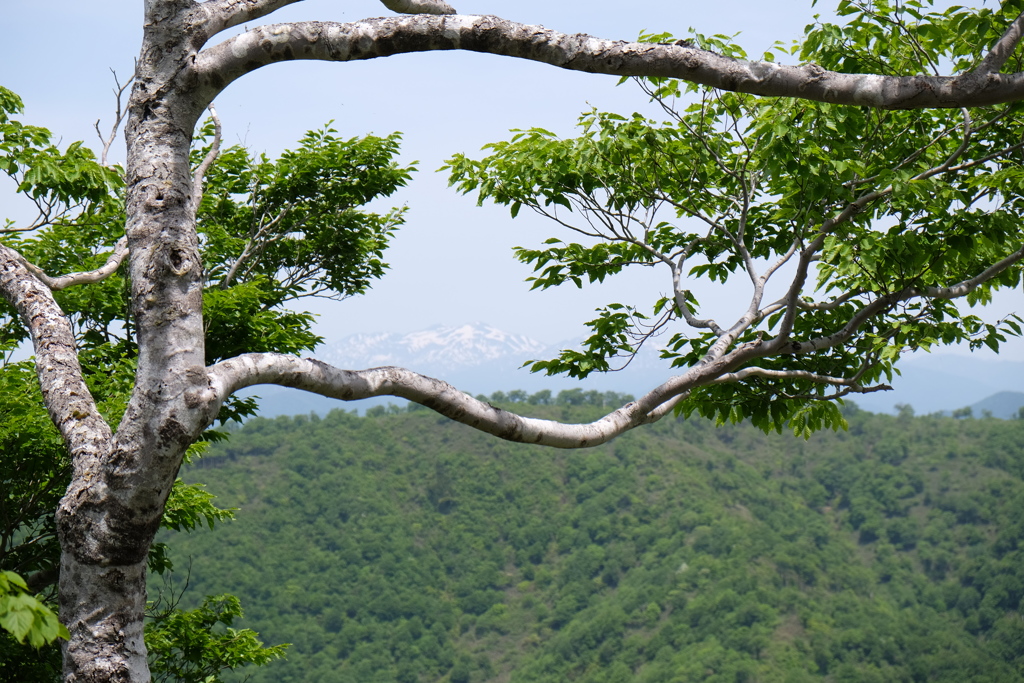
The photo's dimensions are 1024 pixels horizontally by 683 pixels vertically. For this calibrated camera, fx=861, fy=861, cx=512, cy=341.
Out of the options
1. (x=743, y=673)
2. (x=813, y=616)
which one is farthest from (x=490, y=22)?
(x=813, y=616)

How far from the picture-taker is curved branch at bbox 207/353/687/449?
2.66 metres

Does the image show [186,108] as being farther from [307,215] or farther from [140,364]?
[307,215]

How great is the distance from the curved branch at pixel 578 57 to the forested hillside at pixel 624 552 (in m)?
61.4

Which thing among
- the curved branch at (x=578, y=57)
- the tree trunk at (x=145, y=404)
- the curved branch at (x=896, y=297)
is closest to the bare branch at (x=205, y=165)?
the tree trunk at (x=145, y=404)

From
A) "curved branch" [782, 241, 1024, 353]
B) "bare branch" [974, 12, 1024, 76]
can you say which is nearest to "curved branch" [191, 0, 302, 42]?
"bare branch" [974, 12, 1024, 76]

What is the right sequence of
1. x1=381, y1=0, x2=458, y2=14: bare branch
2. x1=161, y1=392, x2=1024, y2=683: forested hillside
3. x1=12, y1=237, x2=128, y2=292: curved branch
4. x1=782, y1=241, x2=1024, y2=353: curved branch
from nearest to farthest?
x1=381, y1=0, x2=458, y2=14: bare branch, x1=12, y1=237, x2=128, y2=292: curved branch, x1=782, y1=241, x2=1024, y2=353: curved branch, x1=161, y1=392, x2=1024, y2=683: forested hillside

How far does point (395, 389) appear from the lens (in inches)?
116

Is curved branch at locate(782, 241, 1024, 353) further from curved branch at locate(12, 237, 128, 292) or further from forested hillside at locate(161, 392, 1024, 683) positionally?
forested hillside at locate(161, 392, 1024, 683)

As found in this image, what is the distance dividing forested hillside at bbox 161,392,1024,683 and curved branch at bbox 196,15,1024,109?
6142 cm

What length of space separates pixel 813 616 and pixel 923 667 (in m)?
9.44

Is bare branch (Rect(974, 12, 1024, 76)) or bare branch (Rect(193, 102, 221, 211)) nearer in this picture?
bare branch (Rect(974, 12, 1024, 76))

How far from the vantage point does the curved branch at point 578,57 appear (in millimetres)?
2580

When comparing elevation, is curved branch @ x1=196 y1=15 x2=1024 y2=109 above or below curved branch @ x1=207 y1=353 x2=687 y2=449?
above

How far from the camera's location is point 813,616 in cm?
6781
